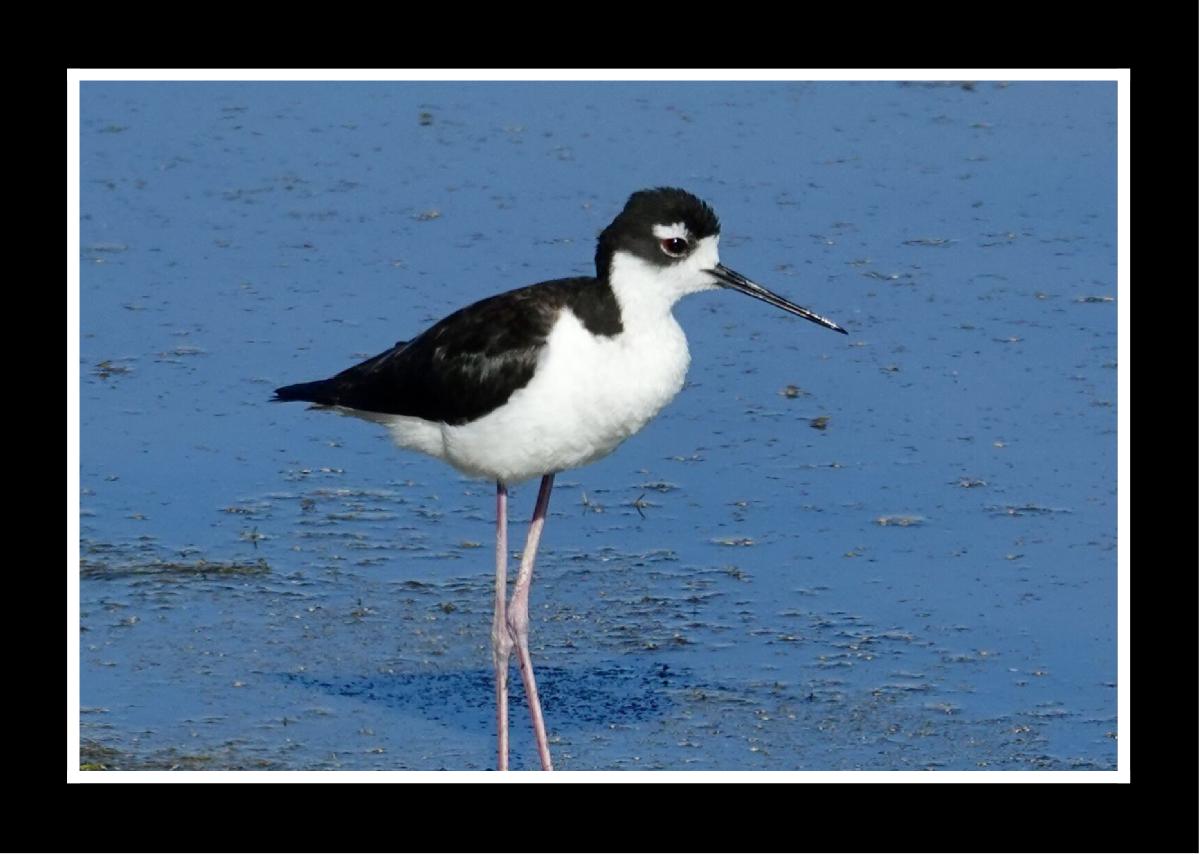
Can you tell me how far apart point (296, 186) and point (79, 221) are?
1197 mm

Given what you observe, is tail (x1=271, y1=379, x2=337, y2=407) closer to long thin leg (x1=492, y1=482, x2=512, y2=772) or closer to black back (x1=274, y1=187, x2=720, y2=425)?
black back (x1=274, y1=187, x2=720, y2=425)

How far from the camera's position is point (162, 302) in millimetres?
10234

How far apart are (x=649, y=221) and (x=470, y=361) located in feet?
2.46

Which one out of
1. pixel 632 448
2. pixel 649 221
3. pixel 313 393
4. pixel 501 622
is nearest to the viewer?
pixel 649 221

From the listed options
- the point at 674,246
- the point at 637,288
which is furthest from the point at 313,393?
the point at 674,246

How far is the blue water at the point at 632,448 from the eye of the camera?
7309 mm

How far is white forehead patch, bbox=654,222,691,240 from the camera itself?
21.9 ft

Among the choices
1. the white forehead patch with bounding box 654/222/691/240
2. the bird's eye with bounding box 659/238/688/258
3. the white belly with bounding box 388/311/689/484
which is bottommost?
the white belly with bounding box 388/311/689/484

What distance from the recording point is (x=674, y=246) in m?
6.72

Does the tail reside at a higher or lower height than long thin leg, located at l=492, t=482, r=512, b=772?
higher

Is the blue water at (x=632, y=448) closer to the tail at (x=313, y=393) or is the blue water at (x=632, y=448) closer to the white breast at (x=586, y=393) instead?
the tail at (x=313, y=393)

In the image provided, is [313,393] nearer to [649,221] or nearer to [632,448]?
[649,221]

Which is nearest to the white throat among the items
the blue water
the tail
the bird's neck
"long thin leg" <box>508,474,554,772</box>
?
the bird's neck

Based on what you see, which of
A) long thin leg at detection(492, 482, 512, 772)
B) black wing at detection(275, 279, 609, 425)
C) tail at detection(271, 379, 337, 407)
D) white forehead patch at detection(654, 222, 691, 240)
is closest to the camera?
white forehead patch at detection(654, 222, 691, 240)
